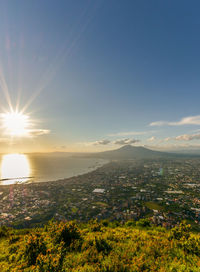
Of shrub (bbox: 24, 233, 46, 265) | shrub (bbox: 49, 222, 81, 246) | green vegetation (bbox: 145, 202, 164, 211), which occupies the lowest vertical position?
green vegetation (bbox: 145, 202, 164, 211)

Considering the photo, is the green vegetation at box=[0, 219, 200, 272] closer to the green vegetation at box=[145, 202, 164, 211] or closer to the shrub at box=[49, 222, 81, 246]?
the shrub at box=[49, 222, 81, 246]

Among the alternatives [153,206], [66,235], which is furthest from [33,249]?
[153,206]

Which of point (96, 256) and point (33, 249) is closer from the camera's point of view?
point (96, 256)

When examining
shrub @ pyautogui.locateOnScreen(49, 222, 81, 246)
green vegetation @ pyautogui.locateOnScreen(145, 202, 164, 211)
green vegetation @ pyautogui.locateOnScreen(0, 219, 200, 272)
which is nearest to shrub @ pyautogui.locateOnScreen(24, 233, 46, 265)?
green vegetation @ pyautogui.locateOnScreen(0, 219, 200, 272)

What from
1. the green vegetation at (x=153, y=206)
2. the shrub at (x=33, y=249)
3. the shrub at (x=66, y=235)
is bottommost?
the green vegetation at (x=153, y=206)

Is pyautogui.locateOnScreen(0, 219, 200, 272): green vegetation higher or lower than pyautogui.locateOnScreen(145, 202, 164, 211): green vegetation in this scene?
higher

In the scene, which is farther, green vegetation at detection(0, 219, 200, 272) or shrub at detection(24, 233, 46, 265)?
shrub at detection(24, 233, 46, 265)

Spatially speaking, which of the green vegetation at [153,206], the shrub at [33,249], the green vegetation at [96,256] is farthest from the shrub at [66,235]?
the green vegetation at [153,206]

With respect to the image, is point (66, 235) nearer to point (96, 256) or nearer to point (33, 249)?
point (33, 249)

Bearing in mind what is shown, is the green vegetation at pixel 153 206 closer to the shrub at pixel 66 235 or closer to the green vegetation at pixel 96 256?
the green vegetation at pixel 96 256

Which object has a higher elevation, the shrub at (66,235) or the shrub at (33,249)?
the shrub at (33,249)

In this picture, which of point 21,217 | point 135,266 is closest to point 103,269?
point 135,266

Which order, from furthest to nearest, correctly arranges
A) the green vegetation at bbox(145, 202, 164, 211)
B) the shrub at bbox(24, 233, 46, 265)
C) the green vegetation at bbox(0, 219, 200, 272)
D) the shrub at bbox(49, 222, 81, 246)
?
the green vegetation at bbox(145, 202, 164, 211)
the shrub at bbox(49, 222, 81, 246)
the shrub at bbox(24, 233, 46, 265)
the green vegetation at bbox(0, 219, 200, 272)
